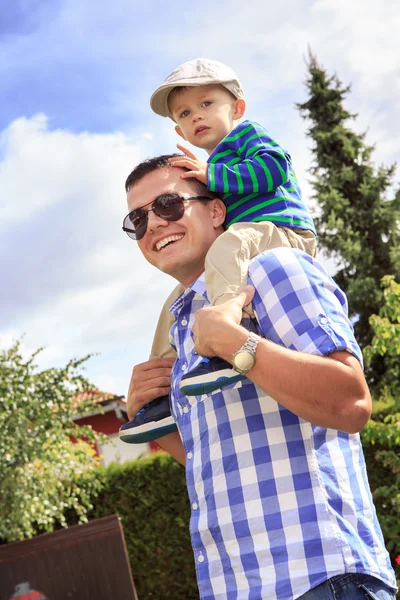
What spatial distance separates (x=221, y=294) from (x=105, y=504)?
32.2ft

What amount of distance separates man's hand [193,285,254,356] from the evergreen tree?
58.9 feet

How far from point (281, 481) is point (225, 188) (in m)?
0.98

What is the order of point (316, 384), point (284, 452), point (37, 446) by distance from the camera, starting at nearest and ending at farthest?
point (316, 384)
point (284, 452)
point (37, 446)

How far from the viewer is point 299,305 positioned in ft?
5.91

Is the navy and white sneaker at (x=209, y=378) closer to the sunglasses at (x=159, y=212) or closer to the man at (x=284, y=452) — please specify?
the man at (x=284, y=452)

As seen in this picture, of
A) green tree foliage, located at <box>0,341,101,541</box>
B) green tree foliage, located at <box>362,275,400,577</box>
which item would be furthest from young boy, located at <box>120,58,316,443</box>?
green tree foliage, located at <box>0,341,101,541</box>

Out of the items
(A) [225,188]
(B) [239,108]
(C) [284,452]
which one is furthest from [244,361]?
(B) [239,108]

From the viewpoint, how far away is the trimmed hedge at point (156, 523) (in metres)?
10.5

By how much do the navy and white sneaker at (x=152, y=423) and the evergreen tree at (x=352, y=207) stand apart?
17.6m

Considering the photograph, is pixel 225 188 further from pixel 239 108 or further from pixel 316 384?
pixel 316 384

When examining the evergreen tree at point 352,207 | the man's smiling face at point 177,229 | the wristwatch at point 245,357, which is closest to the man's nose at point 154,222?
the man's smiling face at point 177,229

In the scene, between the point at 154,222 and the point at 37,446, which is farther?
the point at 37,446

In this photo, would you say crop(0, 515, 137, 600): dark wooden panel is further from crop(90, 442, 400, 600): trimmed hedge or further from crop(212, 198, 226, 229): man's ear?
crop(212, 198, 226, 229): man's ear

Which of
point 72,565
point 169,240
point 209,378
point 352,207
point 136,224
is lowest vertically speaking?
point 72,565
